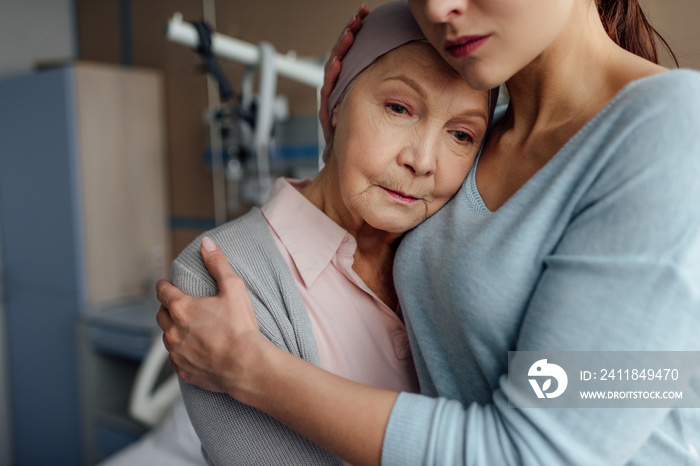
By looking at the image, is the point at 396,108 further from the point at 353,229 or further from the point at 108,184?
the point at 108,184

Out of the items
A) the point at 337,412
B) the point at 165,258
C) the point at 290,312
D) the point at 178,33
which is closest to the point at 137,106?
the point at 165,258

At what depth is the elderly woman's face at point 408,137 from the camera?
33.6 inches

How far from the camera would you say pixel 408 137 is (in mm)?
871

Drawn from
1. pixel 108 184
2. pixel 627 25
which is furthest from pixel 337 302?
pixel 108 184

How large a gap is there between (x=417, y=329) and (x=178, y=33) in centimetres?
140

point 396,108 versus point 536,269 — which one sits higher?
point 396,108

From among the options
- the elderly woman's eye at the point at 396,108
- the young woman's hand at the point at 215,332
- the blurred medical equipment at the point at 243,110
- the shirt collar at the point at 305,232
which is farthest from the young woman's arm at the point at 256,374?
the blurred medical equipment at the point at 243,110

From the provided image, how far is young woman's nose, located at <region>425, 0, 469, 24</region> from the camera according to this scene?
0.69 meters

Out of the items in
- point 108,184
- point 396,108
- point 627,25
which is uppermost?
point 627,25

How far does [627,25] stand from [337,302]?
2.15 ft

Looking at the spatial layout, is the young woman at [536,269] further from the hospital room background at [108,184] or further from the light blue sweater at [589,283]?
the hospital room background at [108,184]

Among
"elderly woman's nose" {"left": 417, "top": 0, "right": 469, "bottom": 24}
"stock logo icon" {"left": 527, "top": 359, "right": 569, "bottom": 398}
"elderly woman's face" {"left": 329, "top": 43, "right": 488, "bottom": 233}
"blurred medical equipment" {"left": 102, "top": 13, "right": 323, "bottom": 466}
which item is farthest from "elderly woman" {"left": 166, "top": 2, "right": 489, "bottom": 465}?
"blurred medical equipment" {"left": 102, "top": 13, "right": 323, "bottom": 466}

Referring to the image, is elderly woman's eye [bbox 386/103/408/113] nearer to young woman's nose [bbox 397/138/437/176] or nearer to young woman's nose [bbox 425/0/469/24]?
young woman's nose [bbox 397/138/437/176]

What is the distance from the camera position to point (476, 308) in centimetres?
72
